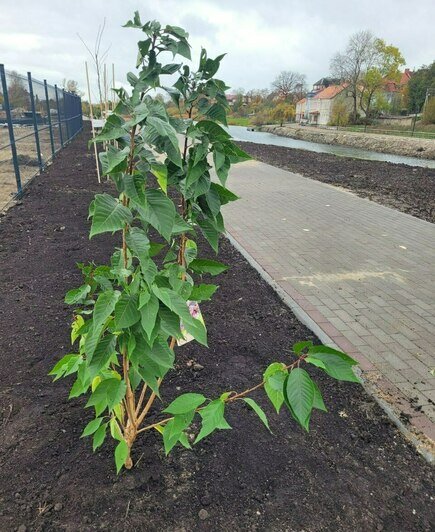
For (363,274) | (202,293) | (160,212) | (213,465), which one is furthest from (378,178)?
(160,212)

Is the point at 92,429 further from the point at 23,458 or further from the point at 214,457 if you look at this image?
the point at 214,457

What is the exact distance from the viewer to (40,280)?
439 cm

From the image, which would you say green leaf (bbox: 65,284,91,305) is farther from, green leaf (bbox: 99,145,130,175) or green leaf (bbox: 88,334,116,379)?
green leaf (bbox: 99,145,130,175)

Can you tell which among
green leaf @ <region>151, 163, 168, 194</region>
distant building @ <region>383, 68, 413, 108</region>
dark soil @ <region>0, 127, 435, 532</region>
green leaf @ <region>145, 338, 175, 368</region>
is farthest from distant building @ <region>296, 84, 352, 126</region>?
green leaf @ <region>145, 338, 175, 368</region>

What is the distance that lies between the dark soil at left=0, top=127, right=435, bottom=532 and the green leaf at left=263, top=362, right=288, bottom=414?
873 mm

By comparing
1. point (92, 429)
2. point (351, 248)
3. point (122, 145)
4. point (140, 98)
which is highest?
point (140, 98)

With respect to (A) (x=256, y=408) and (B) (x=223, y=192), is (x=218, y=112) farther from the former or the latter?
(A) (x=256, y=408)

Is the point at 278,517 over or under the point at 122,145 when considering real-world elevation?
under

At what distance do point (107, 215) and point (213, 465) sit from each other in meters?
1.53

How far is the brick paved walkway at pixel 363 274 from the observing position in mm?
3375

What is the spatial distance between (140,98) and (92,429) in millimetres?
1409

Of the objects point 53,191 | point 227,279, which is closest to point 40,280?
point 227,279

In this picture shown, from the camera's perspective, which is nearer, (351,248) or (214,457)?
(214,457)

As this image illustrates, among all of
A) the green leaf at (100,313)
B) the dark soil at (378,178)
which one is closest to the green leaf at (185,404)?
the green leaf at (100,313)
